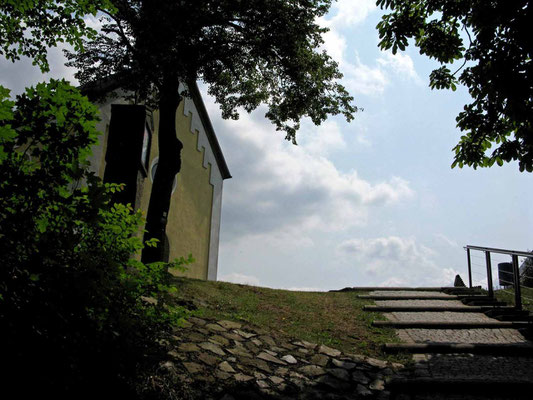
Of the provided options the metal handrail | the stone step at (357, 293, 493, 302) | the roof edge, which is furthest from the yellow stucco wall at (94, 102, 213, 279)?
the metal handrail

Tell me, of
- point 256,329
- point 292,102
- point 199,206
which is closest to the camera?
point 256,329

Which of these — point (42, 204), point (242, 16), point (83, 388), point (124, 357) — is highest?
point (242, 16)

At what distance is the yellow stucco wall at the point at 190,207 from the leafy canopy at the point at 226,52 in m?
4.28

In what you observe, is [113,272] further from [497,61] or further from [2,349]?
[497,61]

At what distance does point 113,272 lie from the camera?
148 inches

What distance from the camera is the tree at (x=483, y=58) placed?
22.4 feet

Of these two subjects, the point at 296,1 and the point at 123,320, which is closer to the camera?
the point at 123,320

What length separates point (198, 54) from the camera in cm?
1230

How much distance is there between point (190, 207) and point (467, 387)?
581 inches

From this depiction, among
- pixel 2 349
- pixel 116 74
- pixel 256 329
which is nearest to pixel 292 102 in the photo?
pixel 116 74

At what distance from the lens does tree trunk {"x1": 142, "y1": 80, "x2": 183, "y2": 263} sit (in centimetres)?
1156

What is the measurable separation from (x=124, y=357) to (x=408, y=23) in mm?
8333

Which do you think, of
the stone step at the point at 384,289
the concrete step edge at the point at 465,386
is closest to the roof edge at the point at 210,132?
the stone step at the point at 384,289

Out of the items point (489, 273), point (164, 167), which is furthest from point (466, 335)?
point (164, 167)
